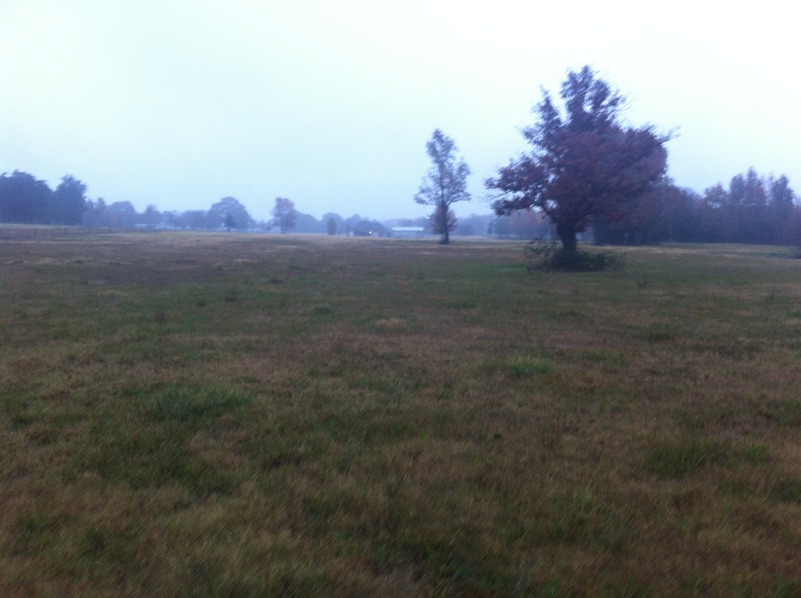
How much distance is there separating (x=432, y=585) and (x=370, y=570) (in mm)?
347

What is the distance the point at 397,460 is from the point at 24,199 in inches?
4418

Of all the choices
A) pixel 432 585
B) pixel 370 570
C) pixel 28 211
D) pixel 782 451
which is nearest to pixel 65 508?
pixel 370 570

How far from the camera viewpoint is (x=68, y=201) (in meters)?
111

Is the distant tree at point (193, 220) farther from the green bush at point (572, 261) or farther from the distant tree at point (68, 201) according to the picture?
the green bush at point (572, 261)

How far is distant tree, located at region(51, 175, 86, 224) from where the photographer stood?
109438mm

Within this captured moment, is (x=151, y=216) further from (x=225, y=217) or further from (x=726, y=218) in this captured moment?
(x=726, y=218)

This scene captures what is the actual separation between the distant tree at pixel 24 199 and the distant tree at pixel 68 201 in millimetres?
1377

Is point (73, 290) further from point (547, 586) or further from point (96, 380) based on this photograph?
point (547, 586)

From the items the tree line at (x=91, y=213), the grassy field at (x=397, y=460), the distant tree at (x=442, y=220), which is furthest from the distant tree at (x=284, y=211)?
the grassy field at (x=397, y=460)

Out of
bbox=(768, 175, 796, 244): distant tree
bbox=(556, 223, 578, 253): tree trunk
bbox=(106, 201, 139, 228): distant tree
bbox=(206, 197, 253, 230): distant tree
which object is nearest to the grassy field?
bbox=(556, 223, 578, 253): tree trunk

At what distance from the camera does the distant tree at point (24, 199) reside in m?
103

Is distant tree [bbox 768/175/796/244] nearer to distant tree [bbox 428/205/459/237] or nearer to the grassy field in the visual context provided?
distant tree [bbox 428/205/459/237]

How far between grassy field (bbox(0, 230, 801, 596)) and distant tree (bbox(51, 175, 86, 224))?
10767 centimetres

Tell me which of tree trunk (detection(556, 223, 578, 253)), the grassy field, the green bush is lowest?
the grassy field
